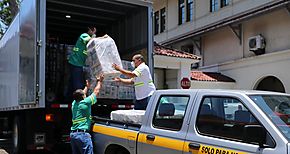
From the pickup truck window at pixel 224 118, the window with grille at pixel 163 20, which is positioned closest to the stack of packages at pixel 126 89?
the pickup truck window at pixel 224 118

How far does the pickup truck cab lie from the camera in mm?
3805

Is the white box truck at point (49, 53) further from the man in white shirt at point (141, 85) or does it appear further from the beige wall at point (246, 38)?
the beige wall at point (246, 38)

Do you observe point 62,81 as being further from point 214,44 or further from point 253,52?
point 214,44

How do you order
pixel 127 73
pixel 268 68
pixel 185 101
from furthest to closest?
pixel 268 68, pixel 127 73, pixel 185 101

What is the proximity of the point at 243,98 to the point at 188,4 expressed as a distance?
2314 centimetres

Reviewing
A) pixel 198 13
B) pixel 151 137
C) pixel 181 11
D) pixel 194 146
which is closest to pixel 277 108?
pixel 194 146

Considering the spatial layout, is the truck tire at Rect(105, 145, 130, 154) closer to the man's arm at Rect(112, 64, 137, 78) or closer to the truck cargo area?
the man's arm at Rect(112, 64, 137, 78)

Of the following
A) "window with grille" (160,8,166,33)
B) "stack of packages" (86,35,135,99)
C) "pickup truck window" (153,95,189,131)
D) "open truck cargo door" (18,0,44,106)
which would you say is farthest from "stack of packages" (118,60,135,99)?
"window with grille" (160,8,166,33)

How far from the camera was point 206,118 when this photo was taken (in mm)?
4492

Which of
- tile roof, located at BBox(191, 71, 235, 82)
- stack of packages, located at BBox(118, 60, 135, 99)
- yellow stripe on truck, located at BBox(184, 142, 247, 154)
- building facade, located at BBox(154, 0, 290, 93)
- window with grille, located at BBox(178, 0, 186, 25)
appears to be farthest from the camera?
window with grille, located at BBox(178, 0, 186, 25)

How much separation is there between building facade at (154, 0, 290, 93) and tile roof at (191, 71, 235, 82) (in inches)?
16.3

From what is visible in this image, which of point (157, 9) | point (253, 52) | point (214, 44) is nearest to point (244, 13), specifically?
point (253, 52)

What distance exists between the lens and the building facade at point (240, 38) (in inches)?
745

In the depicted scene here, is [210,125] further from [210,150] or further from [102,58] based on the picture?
[102,58]
